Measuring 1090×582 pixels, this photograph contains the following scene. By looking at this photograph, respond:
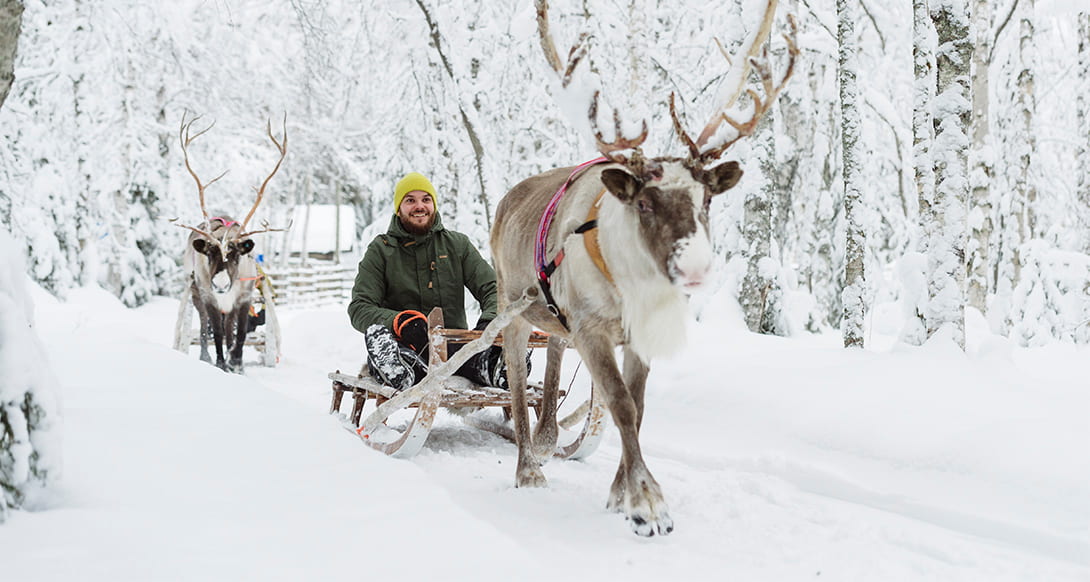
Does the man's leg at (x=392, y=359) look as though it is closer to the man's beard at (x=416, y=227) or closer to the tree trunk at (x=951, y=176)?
the man's beard at (x=416, y=227)

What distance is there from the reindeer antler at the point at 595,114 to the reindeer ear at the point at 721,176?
27cm

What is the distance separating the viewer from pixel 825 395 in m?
5.41

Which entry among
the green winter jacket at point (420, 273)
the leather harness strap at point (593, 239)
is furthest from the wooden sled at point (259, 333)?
the leather harness strap at point (593, 239)

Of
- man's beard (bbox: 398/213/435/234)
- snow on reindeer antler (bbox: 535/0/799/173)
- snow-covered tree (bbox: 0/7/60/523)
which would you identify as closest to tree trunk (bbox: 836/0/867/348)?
man's beard (bbox: 398/213/435/234)

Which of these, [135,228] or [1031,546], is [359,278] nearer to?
[1031,546]

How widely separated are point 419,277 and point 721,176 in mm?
2963

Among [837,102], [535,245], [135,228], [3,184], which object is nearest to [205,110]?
[135,228]

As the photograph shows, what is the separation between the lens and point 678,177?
3338 mm

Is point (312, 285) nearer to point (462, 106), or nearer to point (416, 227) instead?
point (462, 106)

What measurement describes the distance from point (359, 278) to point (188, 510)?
3.22 m

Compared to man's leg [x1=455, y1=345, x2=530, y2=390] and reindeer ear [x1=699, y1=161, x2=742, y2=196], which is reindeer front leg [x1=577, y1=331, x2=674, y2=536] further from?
man's leg [x1=455, y1=345, x2=530, y2=390]

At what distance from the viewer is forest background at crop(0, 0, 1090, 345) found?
9836 millimetres

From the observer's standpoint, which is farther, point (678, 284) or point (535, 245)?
point (535, 245)

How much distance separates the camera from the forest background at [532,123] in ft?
32.3
